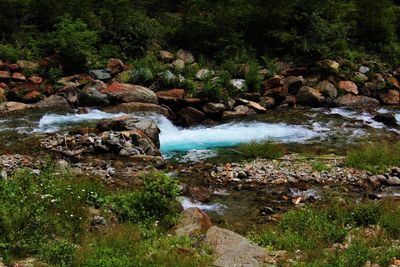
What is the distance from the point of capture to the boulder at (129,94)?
20656 millimetres

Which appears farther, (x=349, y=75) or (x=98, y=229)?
(x=349, y=75)

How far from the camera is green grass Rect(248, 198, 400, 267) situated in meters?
7.06

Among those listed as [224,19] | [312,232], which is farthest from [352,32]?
[312,232]

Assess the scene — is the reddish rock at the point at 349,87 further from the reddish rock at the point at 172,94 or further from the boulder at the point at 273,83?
the reddish rock at the point at 172,94

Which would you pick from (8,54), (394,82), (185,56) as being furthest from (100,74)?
(394,82)

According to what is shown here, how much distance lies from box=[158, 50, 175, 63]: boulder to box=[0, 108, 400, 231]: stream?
6778 millimetres

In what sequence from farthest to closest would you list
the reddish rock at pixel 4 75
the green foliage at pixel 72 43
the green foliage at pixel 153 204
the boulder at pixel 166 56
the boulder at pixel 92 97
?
the boulder at pixel 166 56
the green foliage at pixel 72 43
the reddish rock at pixel 4 75
the boulder at pixel 92 97
the green foliage at pixel 153 204

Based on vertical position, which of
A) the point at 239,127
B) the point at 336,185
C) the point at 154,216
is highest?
the point at 154,216

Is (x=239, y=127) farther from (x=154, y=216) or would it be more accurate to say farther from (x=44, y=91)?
(x=154, y=216)

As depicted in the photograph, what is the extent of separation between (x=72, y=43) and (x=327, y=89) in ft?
39.8

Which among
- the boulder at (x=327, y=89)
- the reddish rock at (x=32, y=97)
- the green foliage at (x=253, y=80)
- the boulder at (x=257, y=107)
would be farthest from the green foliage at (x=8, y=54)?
A: the boulder at (x=327, y=89)

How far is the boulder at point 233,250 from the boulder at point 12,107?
14496 mm

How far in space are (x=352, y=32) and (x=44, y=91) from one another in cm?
1809

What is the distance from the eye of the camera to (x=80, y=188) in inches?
360
